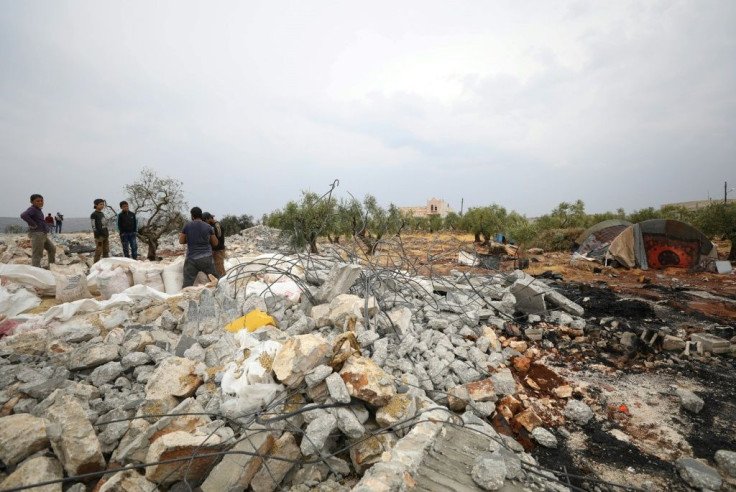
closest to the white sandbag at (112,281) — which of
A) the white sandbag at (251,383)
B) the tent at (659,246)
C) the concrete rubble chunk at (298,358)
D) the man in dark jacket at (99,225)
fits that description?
the man in dark jacket at (99,225)

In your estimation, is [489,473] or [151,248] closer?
[489,473]

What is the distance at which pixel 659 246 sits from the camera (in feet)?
38.1

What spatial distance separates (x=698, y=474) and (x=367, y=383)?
242cm

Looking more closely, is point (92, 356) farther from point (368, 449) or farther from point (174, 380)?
point (368, 449)

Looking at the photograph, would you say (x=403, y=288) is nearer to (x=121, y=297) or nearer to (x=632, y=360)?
(x=632, y=360)

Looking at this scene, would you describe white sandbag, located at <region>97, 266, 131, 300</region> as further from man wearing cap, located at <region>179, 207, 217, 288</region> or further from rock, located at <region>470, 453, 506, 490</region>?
rock, located at <region>470, 453, 506, 490</region>

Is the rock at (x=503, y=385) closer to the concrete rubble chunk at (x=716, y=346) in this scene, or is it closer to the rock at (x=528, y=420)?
the rock at (x=528, y=420)

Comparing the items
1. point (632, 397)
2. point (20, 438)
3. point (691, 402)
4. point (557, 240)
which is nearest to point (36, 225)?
point (20, 438)

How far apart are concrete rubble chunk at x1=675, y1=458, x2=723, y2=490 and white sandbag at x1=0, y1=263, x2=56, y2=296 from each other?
8371 mm

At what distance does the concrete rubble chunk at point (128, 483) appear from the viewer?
1704 millimetres

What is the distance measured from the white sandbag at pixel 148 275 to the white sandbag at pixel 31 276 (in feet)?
4.13

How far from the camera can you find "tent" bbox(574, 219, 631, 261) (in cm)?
1292

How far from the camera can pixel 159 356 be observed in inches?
108

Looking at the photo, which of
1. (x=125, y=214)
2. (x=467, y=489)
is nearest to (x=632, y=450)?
(x=467, y=489)
